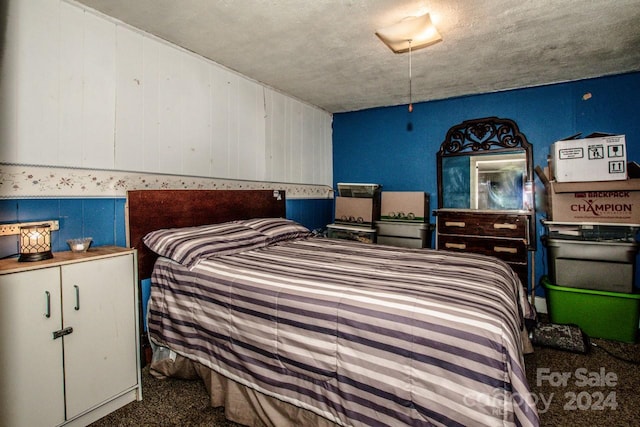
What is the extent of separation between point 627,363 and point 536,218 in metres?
1.51

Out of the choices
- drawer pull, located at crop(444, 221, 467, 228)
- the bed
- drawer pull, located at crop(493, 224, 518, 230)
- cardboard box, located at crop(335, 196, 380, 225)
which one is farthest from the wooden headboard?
drawer pull, located at crop(493, 224, 518, 230)

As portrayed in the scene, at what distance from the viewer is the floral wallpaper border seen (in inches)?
69.1

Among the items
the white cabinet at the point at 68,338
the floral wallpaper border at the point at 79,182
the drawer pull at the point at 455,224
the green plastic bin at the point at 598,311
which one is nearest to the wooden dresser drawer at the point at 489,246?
the drawer pull at the point at 455,224

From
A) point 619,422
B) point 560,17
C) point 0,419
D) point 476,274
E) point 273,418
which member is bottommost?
point 619,422

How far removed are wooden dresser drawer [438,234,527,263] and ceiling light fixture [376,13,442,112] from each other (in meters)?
2.03

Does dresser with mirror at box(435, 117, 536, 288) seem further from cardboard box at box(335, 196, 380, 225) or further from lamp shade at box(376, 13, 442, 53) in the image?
lamp shade at box(376, 13, 442, 53)

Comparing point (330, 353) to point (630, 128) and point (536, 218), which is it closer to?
point (536, 218)

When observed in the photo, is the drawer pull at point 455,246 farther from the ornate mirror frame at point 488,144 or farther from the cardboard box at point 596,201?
the cardboard box at point 596,201

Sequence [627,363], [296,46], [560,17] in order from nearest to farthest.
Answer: [560,17] → [627,363] → [296,46]

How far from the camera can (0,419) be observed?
1372mm

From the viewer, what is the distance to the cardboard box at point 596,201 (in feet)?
8.84

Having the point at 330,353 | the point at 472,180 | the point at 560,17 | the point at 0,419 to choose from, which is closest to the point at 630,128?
the point at 472,180

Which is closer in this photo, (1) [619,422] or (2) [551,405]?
(1) [619,422]

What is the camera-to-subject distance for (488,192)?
367cm
